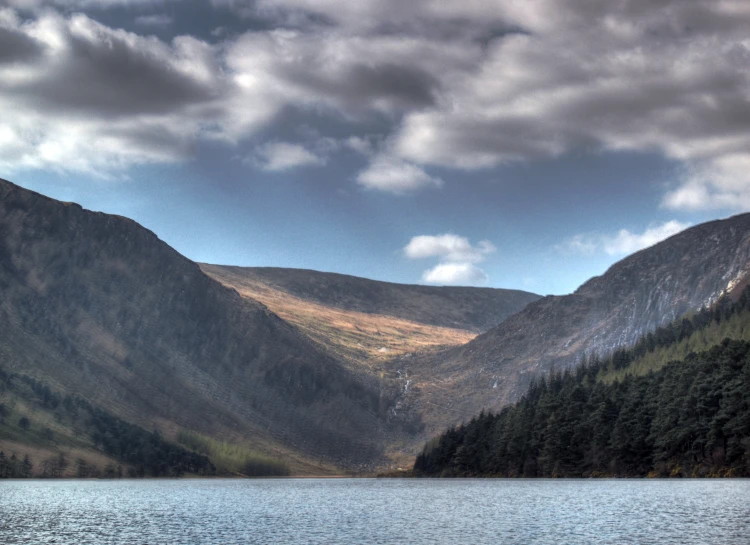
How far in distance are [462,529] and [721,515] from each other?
28.4 metres

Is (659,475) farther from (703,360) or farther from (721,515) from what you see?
(721,515)

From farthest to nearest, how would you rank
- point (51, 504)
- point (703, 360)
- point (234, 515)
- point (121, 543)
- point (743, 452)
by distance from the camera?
point (703, 360)
point (743, 452)
point (51, 504)
point (234, 515)
point (121, 543)

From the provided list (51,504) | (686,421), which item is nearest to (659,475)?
(686,421)

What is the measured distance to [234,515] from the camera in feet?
408

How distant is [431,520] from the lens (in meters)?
108

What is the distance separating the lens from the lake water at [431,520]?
8412 centimetres

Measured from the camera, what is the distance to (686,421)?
571 feet

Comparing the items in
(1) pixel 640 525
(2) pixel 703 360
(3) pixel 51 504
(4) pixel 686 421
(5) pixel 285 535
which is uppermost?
(2) pixel 703 360

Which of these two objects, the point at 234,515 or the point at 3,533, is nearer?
the point at 3,533

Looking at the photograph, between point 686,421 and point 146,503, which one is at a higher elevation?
point 686,421

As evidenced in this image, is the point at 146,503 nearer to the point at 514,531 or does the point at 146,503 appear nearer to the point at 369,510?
the point at 369,510

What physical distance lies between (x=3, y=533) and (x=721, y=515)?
8007 centimetres

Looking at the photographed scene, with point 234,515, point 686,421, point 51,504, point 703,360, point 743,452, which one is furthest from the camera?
point 703,360

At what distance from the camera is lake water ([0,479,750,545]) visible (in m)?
84.1
